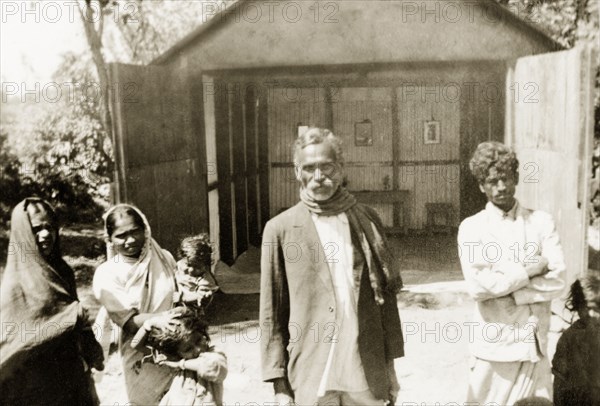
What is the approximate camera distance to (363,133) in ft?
38.8

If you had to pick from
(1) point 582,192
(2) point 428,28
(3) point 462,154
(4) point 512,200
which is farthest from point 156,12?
(4) point 512,200

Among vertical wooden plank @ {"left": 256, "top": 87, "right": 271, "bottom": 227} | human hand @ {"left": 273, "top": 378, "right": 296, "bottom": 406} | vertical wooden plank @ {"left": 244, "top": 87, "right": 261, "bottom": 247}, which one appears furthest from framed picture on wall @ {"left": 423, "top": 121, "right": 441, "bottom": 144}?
human hand @ {"left": 273, "top": 378, "right": 296, "bottom": 406}

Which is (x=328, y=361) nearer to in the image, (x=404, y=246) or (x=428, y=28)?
(x=428, y=28)

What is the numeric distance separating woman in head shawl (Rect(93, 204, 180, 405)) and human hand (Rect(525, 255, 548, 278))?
6.45 feet

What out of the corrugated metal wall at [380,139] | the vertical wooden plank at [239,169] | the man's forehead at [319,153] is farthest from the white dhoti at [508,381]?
the corrugated metal wall at [380,139]

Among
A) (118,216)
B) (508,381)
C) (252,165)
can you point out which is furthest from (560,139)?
(252,165)

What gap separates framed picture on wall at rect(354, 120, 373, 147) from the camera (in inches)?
464

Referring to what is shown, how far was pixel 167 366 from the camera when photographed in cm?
360

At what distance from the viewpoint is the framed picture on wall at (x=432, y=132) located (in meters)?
11.7

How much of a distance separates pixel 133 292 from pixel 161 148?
3871 millimetres

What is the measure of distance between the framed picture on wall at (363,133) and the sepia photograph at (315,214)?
0.04 m

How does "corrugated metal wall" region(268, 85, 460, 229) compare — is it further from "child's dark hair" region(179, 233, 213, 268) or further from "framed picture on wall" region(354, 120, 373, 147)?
"child's dark hair" region(179, 233, 213, 268)

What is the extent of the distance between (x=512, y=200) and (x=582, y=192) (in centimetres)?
257

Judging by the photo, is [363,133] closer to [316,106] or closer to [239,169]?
[316,106]
